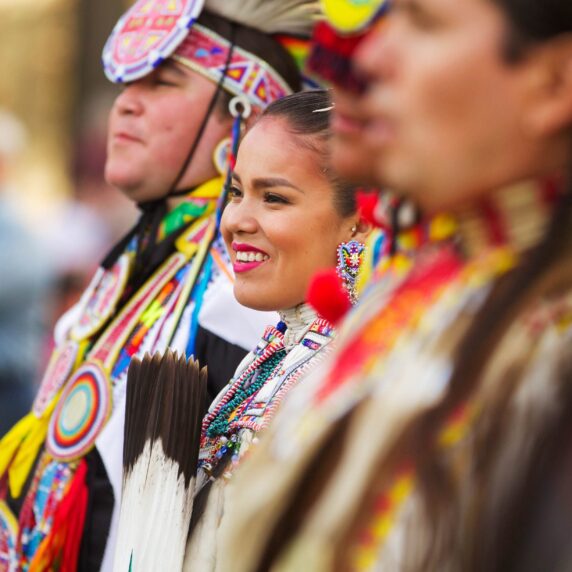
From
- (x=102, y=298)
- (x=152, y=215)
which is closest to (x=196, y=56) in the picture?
(x=152, y=215)

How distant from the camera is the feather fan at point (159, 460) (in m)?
1.93

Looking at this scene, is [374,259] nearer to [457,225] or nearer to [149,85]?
[457,225]

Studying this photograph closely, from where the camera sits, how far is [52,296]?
6449 mm

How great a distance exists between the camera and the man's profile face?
9.64 ft

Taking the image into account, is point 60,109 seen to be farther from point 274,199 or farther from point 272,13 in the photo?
point 274,199

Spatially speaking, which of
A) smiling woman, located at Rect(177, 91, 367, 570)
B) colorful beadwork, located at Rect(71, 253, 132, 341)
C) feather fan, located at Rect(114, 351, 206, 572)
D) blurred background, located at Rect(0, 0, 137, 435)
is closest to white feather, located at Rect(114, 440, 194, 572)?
feather fan, located at Rect(114, 351, 206, 572)

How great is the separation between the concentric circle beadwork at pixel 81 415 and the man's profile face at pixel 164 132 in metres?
0.51

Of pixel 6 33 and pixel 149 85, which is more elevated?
pixel 6 33

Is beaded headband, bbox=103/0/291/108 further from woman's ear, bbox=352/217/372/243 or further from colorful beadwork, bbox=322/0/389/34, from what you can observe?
colorful beadwork, bbox=322/0/389/34

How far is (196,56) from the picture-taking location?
9.70ft

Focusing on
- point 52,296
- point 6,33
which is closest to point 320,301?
point 52,296

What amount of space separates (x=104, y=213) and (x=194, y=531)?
5.81 m

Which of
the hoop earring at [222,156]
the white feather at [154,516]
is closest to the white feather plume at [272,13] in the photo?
the hoop earring at [222,156]

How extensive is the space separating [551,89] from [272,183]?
3.45 feet
